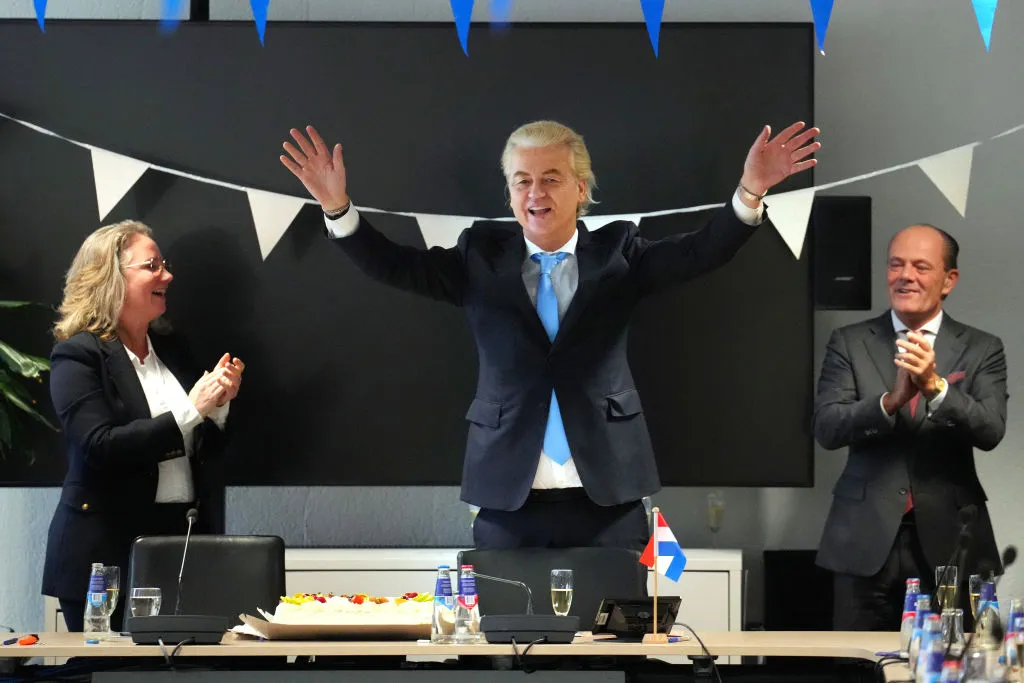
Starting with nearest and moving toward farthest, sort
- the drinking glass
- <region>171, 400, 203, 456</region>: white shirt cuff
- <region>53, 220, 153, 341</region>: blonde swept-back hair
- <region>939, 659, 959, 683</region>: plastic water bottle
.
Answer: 1. <region>939, 659, 959, 683</region>: plastic water bottle
2. the drinking glass
3. <region>171, 400, 203, 456</region>: white shirt cuff
4. <region>53, 220, 153, 341</region>: blonde swept-back hair

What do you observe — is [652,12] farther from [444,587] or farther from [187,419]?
[187,419]

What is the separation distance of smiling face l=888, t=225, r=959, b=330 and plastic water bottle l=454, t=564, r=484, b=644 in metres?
1.79

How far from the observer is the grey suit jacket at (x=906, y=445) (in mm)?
3965

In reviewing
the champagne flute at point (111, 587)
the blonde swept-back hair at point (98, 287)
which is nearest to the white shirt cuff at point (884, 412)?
the champagne flute at point (111, 587)

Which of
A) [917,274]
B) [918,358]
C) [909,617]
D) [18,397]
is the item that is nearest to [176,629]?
[909,617]

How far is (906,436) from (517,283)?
1.28 meters

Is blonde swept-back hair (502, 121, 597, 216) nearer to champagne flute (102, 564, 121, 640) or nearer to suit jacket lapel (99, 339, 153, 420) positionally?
suit jacket lapel (99, 339, 153, 420)

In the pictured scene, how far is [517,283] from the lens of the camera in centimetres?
365

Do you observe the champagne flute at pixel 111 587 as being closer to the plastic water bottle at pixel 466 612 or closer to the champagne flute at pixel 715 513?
the plastic water bottle at pixel 466 612

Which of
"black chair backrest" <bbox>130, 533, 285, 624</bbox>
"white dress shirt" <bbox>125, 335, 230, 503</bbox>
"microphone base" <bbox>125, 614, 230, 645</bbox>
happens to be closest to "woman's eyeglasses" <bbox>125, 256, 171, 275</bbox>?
"white dress shirt" <bbox>125, 335, 230, 503</bbox>

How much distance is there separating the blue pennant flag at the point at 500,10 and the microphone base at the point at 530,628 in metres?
2.62

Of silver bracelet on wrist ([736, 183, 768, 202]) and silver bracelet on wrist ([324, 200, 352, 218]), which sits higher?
silver bracelet on wrist ([736, 183, 768, 202])

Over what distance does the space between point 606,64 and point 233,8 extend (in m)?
1.40

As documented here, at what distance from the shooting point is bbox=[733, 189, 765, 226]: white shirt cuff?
3.52 metres
